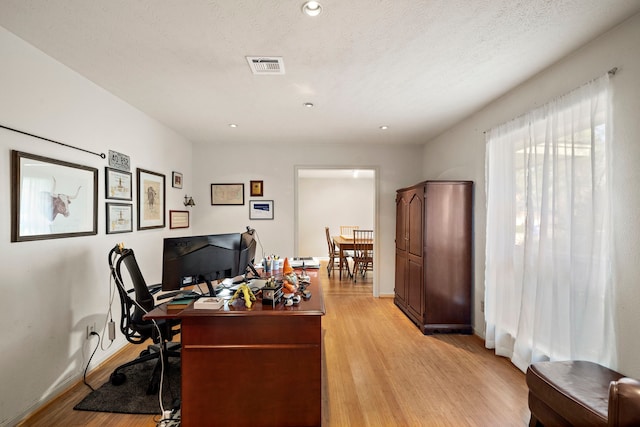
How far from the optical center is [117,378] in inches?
90.8

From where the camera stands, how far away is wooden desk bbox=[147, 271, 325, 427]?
172 cm

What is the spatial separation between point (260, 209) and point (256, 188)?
0.35 meters

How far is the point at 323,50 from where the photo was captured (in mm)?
2025

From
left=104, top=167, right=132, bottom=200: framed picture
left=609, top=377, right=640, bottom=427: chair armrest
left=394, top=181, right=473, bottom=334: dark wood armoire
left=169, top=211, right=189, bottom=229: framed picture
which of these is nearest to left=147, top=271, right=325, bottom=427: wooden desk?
left=609, top=377, right=640, bottom=427: chair armrest

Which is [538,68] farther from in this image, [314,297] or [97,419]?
[97,419]

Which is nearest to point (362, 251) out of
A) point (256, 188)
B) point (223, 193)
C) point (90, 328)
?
point (256, 188)

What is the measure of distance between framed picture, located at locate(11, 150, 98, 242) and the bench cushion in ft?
11.0

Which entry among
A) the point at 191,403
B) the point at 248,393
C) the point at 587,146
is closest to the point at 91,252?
the point at 191,403

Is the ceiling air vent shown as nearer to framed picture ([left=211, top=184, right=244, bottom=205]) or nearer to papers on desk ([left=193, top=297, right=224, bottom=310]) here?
papers on desk ([left=193, top=297, right=224, bottom=310])

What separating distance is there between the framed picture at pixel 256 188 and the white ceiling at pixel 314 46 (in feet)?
5.47

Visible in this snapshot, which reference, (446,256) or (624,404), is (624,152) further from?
(446,256)

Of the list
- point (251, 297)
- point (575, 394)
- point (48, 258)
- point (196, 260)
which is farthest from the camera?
point (48, 258)

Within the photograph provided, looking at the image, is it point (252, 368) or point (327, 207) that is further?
point (327, 207)

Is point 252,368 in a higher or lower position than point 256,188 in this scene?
lower
